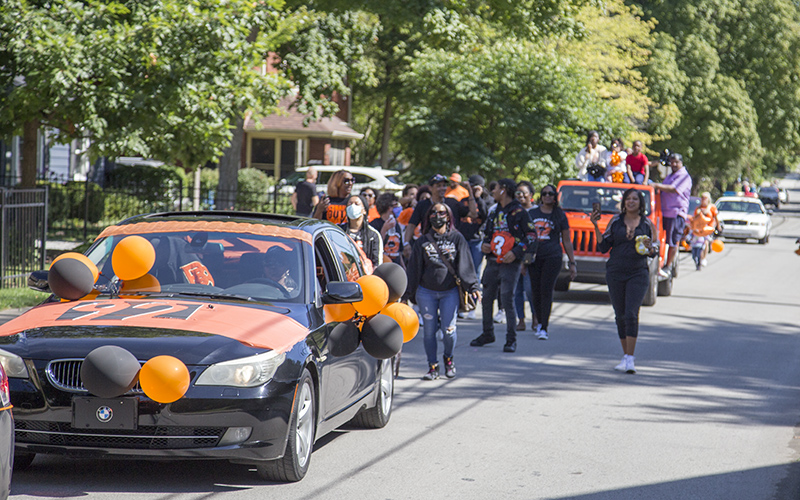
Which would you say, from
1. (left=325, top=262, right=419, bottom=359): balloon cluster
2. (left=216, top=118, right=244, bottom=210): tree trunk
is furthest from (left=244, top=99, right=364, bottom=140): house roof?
(left=325, top=262, right=419, bottom=359): balloon cluster

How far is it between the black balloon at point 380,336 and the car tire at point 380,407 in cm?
56

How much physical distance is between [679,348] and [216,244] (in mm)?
7320

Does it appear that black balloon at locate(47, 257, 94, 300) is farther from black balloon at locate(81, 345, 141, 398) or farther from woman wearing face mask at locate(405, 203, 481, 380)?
woman wearing face mask at locate(405, 203, 481, 380)

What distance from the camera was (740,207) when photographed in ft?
119

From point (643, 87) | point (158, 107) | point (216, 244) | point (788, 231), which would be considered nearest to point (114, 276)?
point (216, 244)

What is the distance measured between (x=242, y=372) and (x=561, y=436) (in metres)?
3.04

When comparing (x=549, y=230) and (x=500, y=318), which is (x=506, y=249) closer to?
(x=549, y=230)

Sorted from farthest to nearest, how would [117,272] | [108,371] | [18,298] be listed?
[18,298] → [117,272] → [108,371]

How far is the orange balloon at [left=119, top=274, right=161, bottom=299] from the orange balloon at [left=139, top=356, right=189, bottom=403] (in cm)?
128

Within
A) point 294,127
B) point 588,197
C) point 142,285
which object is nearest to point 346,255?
point 142,285

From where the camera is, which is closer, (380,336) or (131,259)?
(131,259)

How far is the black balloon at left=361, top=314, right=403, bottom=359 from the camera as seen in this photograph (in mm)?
6840

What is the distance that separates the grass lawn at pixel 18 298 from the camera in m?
12.5

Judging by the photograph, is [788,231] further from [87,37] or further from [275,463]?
[275,463]
